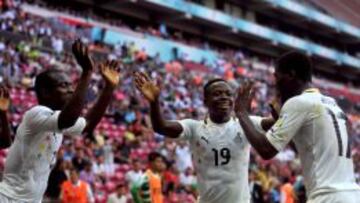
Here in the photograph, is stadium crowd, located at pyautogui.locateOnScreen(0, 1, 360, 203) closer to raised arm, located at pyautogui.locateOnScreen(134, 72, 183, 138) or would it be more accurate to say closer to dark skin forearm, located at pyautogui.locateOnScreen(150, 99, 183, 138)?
dark skin forearm, located at pyautogui.locateOnScreen(150, 99, 183, 138)

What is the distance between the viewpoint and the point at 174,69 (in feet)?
86.5

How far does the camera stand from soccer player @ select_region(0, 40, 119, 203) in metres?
4.15

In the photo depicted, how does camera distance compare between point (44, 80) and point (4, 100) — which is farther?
point (4, 100)

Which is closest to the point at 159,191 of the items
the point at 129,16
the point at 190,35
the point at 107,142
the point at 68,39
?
the point at 107,142

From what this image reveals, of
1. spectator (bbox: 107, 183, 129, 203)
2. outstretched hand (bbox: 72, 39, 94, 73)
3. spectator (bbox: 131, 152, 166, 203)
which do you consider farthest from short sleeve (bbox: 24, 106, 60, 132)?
spectator (bbox: 107, 183, 129, 203)

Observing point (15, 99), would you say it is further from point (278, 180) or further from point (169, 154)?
point (278, 180)

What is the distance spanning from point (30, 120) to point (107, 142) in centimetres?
1041

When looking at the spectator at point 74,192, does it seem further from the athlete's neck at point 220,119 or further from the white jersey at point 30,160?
the white jersey at point 30,160

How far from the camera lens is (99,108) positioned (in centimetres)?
474

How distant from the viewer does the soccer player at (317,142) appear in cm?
376

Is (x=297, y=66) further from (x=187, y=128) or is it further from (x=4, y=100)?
(x=4, y=100)

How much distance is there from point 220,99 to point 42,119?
1.67 metres

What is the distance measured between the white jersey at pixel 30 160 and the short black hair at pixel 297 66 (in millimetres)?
1537

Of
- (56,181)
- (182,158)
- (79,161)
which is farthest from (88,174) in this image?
(182,158)
